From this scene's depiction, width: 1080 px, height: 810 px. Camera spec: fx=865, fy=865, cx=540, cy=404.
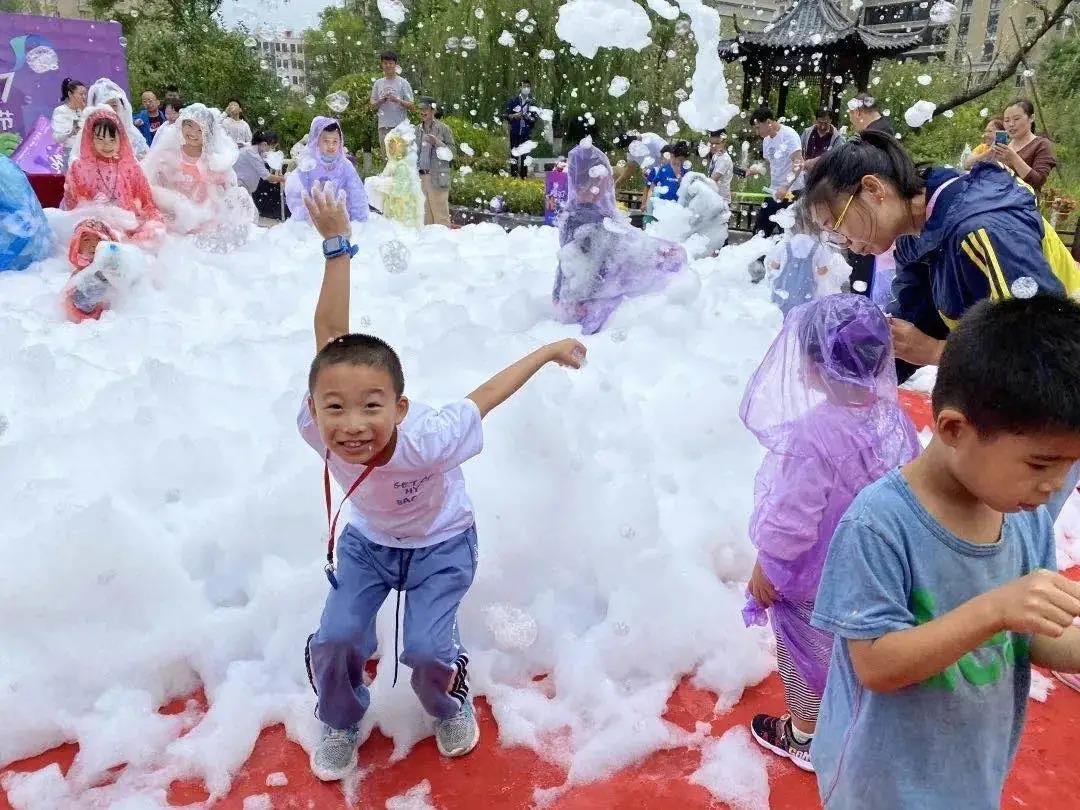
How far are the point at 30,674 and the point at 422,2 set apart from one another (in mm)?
21723

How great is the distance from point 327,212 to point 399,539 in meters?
0.83

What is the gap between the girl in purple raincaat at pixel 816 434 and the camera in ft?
6.03

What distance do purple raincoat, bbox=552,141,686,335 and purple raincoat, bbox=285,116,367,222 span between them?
3.22m

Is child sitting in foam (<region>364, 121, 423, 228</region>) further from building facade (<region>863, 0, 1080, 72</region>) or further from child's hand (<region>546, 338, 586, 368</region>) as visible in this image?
building facade (<region>863, 0, 1080, 72</region>)

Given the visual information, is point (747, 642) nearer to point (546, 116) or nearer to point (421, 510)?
point (421, 510)

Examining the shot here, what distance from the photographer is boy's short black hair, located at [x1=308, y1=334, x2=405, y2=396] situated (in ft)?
5.91

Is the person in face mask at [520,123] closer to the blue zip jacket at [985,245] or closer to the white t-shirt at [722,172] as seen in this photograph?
the white t-shirt at [722,172]

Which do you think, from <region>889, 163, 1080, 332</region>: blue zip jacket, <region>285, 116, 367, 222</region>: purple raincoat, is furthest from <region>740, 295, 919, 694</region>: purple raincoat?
<region>285, 116, 367, 222</region>: purple raincoat

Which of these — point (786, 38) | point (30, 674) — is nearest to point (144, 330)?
point (30, 674)

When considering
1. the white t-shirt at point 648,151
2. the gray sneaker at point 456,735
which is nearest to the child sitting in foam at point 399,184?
the white t-shirt at point 648,151

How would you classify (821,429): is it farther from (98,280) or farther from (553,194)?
(553,194)

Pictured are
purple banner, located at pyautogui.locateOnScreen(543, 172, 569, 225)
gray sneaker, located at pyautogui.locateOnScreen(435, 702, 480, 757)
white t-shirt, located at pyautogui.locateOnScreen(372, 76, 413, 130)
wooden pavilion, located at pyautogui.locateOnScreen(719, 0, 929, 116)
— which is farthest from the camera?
wooden pavilion, located at pyautogui.locateOnScreen(719, 0, 929, 116)

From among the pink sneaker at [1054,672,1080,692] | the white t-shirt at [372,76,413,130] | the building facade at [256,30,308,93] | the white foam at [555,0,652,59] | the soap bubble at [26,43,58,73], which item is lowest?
the pink sneaker at [1054,672,1080,692]

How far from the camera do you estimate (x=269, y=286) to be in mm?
5633
